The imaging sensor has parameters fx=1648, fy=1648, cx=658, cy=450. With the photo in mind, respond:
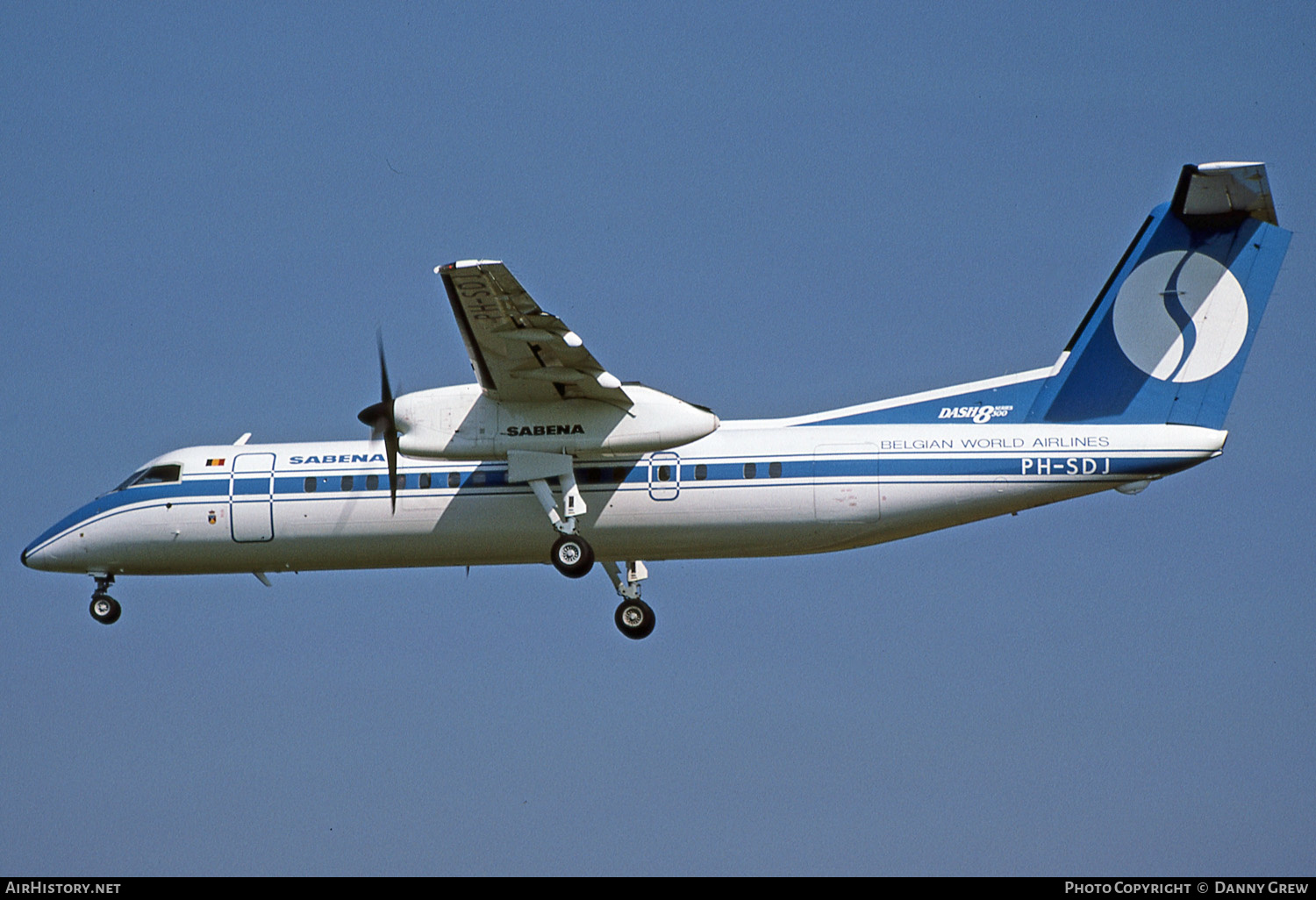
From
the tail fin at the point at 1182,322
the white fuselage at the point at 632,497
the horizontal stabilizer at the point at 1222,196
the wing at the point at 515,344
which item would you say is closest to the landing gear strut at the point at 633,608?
the white fuselage at the point at 632,497

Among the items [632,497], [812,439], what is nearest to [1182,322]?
[812,439]

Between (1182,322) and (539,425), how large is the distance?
875cm

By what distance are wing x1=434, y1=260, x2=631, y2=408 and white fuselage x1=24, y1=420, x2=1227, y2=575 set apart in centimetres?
141

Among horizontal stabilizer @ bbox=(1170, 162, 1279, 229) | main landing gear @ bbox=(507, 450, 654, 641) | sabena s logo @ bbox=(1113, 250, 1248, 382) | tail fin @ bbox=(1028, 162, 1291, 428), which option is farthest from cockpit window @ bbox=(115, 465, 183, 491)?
horizontal stabilizer @ bbox=(1170, 162, 1279, 229)

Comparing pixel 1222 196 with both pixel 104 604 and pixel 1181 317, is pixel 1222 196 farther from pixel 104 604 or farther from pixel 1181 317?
pixel 104 604

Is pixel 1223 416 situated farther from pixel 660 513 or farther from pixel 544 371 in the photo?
pixel 544 371

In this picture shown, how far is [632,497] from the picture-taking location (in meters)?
22.7

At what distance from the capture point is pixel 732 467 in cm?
2231

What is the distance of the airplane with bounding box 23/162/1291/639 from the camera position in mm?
21359

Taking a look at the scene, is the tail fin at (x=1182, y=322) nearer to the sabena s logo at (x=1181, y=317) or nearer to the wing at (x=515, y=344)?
the sabena s logo at (x=1181, y=317)

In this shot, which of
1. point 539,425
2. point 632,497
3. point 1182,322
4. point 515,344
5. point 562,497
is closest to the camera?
point 515,344
